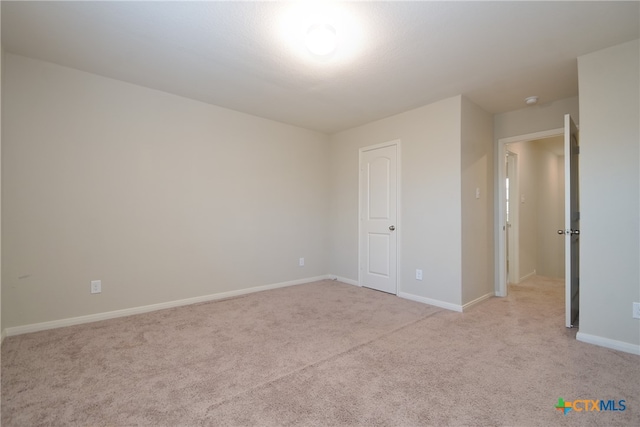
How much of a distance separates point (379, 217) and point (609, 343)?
8.18ft

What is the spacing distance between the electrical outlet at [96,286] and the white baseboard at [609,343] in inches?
169

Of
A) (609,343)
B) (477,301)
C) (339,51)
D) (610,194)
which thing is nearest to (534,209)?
(477,301)

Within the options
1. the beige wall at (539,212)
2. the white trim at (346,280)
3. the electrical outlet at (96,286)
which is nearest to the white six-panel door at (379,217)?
the white trim at (346,280)

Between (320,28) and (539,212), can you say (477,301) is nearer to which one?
(539,212)

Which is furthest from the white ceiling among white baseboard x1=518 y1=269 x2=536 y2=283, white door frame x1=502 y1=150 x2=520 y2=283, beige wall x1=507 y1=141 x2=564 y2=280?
white baseboard x1=518 y1=269 x2=536 y2=283

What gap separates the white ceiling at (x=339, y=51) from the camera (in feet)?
6.29

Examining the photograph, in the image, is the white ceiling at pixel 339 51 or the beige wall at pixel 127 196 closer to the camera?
the white ceiling at pixel 339 51

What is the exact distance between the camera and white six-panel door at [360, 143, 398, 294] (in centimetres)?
392

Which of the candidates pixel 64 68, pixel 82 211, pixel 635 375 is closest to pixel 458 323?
pixel 635 375

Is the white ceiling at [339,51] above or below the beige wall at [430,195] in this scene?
above

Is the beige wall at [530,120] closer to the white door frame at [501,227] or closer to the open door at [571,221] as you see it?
the white door frame at [501,227]

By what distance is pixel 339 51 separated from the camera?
Answer: 236cm

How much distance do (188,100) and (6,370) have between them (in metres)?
2.80

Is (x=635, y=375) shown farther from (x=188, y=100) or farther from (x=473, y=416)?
(x=188, y=100)
